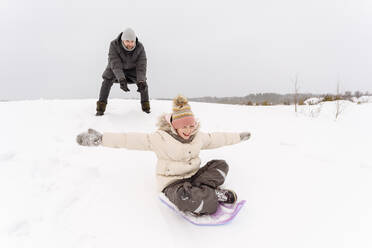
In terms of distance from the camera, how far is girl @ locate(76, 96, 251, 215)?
5.52 feet

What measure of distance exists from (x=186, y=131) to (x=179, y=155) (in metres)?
0.22

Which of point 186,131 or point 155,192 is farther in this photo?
point 155,192

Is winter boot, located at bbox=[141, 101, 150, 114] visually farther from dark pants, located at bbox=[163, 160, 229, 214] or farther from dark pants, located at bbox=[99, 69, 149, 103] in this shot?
dark pants, located at bbox=[163, 160, 229, 214]

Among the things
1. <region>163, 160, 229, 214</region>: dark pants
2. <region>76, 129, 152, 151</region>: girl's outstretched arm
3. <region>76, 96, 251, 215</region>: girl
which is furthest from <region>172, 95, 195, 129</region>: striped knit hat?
<region>163, 160, 229, 214</region>: dark pants

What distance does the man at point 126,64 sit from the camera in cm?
340

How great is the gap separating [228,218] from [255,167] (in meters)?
0.88

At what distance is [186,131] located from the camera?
1862mm

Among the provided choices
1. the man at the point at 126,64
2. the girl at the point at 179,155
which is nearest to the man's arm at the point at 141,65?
the man at the point at 126,64

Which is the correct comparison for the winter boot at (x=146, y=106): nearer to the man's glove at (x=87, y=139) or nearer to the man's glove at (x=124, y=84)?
the man's glove at (x=124, y=84)

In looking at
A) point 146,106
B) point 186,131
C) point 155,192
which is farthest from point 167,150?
point 146,106

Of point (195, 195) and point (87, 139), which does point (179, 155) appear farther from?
point (87, 139)

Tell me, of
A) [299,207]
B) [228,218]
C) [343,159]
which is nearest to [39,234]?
[228,218]

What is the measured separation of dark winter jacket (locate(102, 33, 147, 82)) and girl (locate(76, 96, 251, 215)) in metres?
1.89

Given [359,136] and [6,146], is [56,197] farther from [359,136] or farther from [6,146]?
[359,136]
